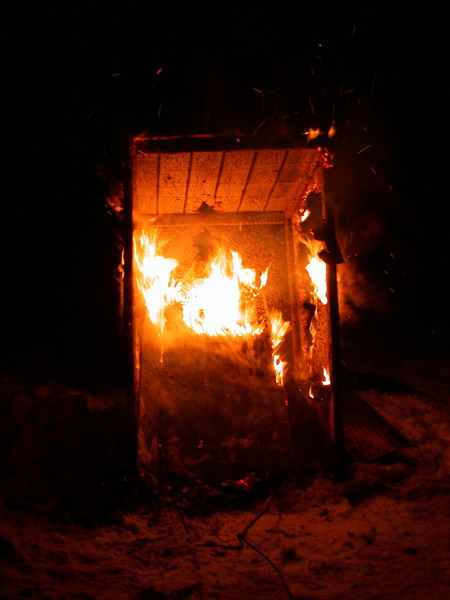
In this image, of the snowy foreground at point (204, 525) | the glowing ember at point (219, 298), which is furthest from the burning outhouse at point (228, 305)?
the snowy foreground at point (204, 525)

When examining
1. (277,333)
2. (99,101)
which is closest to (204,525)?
(277,333)

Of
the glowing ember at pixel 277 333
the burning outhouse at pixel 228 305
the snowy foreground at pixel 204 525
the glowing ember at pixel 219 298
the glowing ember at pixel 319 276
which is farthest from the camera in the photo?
the glowing ember at pixel 219 298

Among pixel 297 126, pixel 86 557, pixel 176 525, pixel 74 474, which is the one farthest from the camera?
pixel 297 126

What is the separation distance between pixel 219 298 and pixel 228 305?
14cm

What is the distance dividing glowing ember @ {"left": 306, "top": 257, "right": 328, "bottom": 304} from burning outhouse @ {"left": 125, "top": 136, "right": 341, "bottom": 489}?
21 mm

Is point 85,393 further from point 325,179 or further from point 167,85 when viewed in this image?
point 167,85

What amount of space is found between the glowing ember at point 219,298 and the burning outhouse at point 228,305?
0.01m

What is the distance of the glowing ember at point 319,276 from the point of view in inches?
163

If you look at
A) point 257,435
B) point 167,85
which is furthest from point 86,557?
point 167,85

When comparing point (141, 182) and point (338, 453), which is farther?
point (141, 182)

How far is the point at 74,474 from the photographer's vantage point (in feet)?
11.7

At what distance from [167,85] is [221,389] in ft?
11.3

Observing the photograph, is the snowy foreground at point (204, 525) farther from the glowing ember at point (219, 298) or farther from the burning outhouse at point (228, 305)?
the glowing ember at point (219, 298)

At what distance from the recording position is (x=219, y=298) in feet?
16.9
